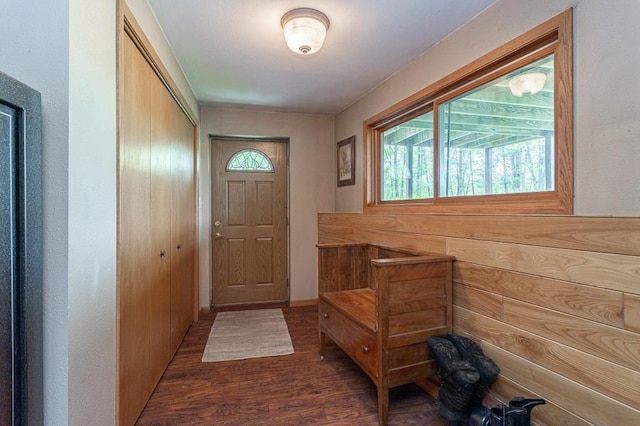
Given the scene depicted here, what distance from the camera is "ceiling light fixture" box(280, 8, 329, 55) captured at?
173cm

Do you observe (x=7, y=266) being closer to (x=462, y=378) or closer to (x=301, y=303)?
(x=462, y=378)

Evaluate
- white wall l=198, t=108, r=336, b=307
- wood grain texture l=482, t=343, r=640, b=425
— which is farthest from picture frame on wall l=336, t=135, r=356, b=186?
wood grain texture l=482, t=343, r=640, b=425

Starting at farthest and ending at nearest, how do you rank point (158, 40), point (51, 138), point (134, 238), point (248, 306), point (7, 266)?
point (248, 306) < point (158, 40) < point (134, 238) < point (51, 138) < point (7, 266)

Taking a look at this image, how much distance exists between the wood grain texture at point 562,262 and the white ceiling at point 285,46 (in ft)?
4.43

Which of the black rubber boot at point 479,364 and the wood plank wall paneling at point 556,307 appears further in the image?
the black rubber boot at point 479,364

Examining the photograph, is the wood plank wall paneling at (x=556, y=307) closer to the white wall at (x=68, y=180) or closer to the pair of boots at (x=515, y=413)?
the pair of boots at (x=515, y=413)

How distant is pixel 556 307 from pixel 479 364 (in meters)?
0.49

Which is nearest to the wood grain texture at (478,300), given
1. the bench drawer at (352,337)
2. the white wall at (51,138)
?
the bench drawer at (352,337)

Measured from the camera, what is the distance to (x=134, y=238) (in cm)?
159

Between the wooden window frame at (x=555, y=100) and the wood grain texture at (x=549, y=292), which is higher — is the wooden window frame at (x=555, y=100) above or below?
above

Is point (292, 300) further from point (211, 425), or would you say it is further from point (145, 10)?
point (145, 10)

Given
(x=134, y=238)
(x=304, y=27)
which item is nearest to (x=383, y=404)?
(x=134, y=238)

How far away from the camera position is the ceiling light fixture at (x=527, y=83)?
151 centimetres

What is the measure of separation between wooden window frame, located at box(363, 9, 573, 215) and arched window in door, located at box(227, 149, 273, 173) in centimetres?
181
